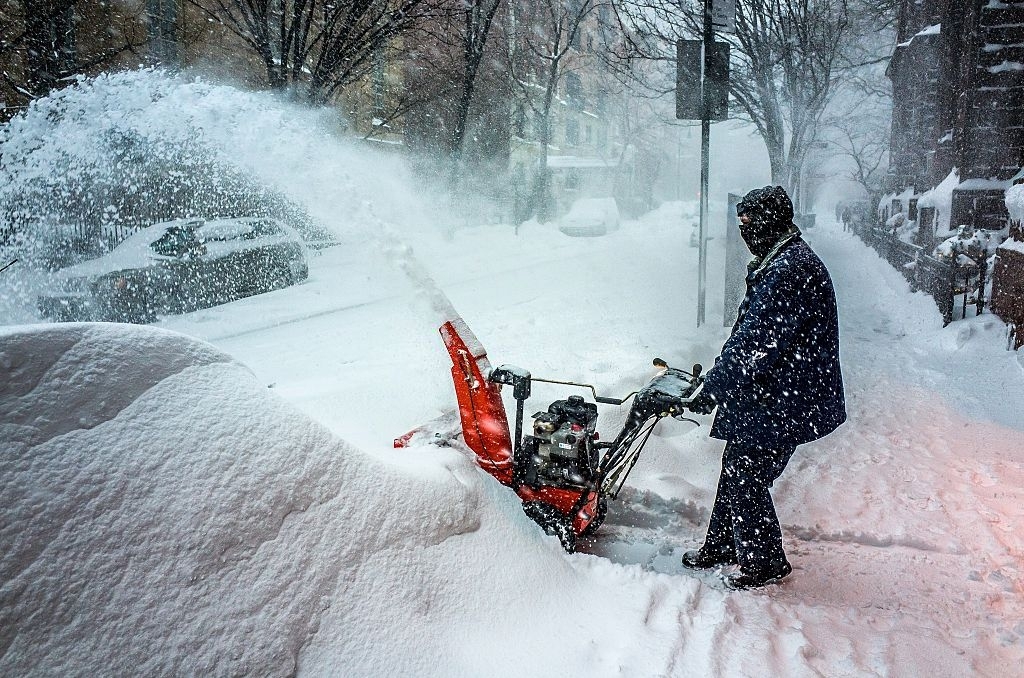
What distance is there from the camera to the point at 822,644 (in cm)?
260

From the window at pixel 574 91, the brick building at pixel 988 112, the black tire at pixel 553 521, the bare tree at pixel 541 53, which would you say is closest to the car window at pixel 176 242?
the black tire at pixel 553 521

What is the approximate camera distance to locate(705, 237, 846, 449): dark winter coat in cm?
281

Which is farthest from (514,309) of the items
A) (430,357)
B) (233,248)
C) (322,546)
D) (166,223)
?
(322,546)

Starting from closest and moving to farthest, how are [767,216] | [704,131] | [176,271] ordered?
[767,216] → [704,131] → [176,271]

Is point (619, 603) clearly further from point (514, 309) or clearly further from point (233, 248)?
point (233, 248)

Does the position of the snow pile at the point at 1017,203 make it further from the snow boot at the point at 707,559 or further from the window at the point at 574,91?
the window at the point at 574,91

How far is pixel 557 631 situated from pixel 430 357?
4.64 metres

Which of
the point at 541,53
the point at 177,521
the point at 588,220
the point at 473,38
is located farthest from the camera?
the point at 541,53

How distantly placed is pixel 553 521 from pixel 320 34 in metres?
12.3

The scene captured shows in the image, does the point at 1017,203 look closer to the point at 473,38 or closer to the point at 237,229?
the point at 237,229

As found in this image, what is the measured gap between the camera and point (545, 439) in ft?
11.0

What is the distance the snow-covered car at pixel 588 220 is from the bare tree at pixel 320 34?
13425 mm

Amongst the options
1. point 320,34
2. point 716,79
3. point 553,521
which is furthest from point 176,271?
point 553,521

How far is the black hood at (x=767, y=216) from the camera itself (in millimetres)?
2996
